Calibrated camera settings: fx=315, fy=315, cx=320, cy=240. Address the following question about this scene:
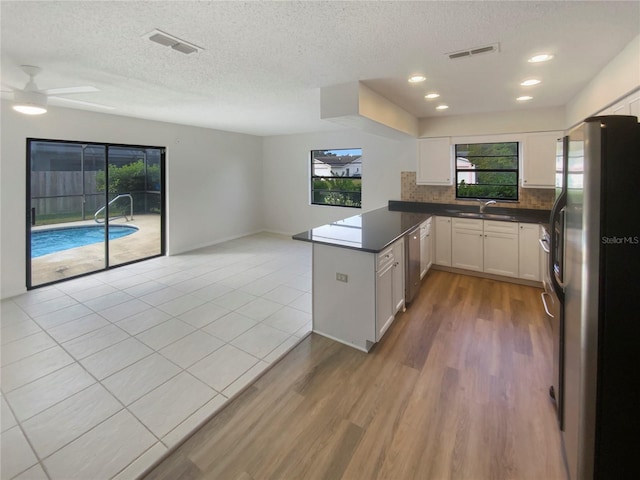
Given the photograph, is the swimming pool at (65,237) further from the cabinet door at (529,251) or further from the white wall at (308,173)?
the cabinet door at (529,251)

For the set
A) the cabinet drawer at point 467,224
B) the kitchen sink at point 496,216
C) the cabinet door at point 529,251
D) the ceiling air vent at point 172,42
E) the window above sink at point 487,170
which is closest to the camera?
the ceiling air vent at point 172,42

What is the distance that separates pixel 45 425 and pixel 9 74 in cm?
299

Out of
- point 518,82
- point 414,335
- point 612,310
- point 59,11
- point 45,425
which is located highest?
point 518,82

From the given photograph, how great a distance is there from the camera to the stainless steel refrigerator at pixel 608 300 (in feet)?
4.05

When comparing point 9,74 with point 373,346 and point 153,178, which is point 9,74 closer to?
point 153,178

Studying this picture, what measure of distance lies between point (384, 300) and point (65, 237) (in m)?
5.27

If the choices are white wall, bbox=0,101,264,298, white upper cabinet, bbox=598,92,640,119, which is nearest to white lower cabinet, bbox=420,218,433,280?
white upper cabinet, bbox=598,92,640,119

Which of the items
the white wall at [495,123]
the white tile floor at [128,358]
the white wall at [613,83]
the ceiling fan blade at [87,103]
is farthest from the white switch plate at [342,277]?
the ceiling fan blade at [87,103]

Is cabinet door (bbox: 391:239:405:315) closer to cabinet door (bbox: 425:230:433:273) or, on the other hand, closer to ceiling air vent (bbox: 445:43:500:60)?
cabinet door (bbox: 425:230:433:273)

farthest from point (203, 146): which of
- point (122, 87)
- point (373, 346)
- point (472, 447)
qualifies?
point (472, 447)

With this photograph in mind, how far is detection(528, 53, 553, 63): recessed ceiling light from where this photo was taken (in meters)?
2.41

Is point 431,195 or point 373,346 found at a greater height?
point 431,195

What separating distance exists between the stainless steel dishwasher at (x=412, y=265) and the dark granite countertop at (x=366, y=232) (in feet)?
0.38

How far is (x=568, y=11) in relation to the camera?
5.84 feet
